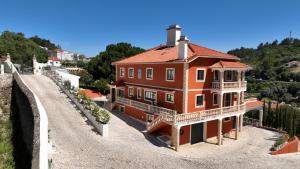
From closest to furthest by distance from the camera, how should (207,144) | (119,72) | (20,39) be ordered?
(207,144) < (119,72) < (20,39)

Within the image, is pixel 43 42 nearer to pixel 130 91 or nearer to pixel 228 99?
pixel 130 91

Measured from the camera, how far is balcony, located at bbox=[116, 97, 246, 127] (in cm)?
1850

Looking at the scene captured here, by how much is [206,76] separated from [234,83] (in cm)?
297

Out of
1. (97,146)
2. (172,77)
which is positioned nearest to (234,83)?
(172,77)

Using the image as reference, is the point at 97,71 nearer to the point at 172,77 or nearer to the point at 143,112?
the point at 143,112

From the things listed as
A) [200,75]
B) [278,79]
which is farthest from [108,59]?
[278,79]

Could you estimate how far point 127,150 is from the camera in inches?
621

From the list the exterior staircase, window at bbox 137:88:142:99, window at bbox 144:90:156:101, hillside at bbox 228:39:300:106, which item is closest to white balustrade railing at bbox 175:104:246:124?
the exterior staircase

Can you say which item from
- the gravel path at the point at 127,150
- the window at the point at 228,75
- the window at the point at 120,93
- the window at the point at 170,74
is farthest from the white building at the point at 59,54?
the window at the point at 228,75

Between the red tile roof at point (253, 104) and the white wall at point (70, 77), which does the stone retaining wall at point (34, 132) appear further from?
the red tile roof at point (253, 104)

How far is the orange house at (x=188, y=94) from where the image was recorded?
19.9 metres

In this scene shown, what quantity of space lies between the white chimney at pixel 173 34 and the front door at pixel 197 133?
34.6ft

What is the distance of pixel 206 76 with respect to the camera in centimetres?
2142

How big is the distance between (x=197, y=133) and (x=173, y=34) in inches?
480
